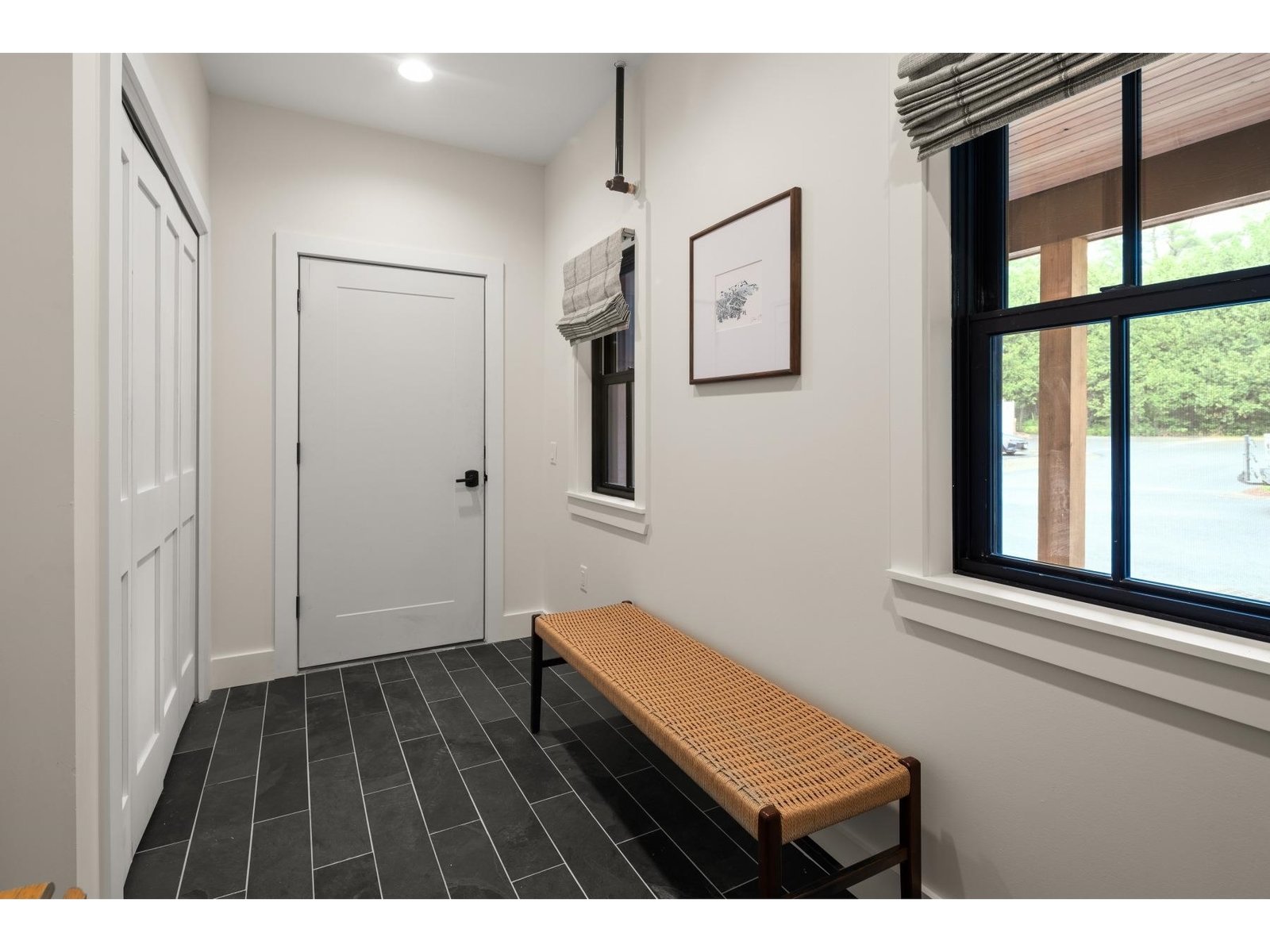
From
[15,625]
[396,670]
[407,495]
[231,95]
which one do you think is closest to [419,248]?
[231,95]

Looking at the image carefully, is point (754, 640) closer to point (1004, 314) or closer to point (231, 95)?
point (1004, 314)

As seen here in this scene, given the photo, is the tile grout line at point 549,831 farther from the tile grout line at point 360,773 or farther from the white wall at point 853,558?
the white wall at point 853,558

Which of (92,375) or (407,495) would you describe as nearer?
(92,375)

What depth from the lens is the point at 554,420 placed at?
330cm

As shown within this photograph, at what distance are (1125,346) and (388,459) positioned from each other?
2819 millimetres

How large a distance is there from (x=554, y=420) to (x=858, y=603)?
2.09 m

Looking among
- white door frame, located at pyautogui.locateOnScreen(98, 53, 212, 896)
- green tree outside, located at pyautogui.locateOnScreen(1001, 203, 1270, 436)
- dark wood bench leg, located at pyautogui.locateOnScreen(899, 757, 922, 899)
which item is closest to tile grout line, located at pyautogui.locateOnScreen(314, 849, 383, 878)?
white door frame, located at pyautogui.locateOnScreen(98, 53, 212, 896)

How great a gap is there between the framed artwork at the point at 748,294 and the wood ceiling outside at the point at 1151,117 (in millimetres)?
554

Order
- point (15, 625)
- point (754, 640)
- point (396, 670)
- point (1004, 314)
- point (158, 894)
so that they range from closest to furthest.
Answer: point (15, 625)
point (1004, 314)
point (158, 894)
point (754, 640)
point (396, 670)

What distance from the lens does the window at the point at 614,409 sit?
288cm

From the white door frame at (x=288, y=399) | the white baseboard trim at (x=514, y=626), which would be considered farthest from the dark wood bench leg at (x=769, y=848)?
the white door frame at (x=288, y=399)

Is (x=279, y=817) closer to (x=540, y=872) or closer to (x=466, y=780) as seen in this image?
(x=466, y=780)

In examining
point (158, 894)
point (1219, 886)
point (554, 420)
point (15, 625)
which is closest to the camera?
point (1219, 886)

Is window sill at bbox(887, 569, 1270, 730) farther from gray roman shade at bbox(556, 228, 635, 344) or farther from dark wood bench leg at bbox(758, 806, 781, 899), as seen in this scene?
gray roman shade at bbox(556, 228, 635, 344)
